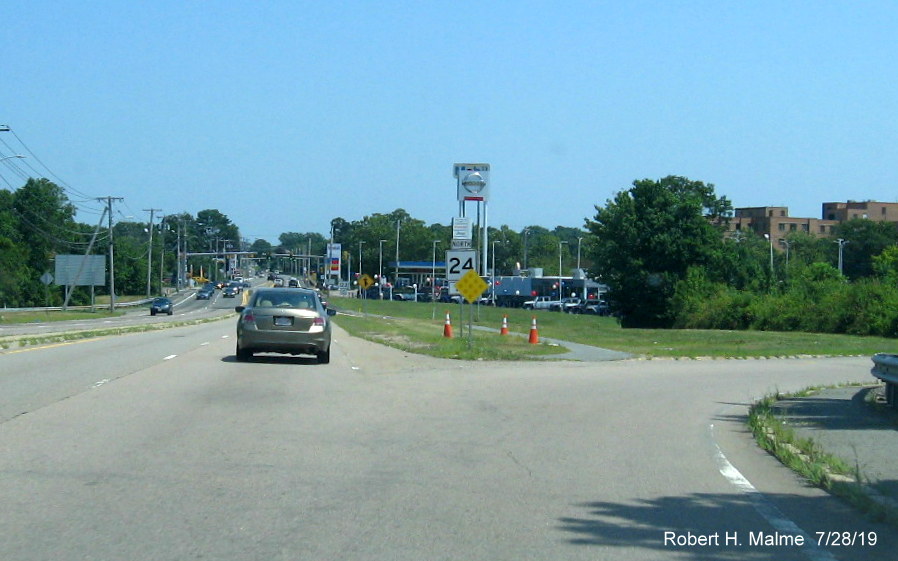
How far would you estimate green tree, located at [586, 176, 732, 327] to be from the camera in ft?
217

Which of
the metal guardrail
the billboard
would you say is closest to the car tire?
the metal guardrail

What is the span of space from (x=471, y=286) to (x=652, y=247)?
4033 cm

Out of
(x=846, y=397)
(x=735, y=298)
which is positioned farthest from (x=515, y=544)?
(x=735, y=298)

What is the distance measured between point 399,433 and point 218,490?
3771mm

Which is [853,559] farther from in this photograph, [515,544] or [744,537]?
[515,544]

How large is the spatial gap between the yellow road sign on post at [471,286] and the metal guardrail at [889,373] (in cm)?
1419

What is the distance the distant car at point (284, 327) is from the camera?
21234mm

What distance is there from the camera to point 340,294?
14588cm

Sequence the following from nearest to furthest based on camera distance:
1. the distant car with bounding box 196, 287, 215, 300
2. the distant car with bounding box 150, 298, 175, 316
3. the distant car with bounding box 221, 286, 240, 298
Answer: the distant car with bounding box 150, 298, 175, 316 < the distant car with bounding box 196, 287, 215, 300 < the distant car with bounding box 221, 286, 240, 298

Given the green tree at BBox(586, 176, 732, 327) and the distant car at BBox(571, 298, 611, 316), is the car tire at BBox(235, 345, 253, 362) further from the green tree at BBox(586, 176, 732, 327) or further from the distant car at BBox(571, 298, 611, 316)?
the distant car at BBox(571, 298, 611, 316)

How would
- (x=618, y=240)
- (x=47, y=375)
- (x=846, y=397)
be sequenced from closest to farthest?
1. (x=846, y=397)
2. (x=47, y=375)
3. (x=618, y=240)

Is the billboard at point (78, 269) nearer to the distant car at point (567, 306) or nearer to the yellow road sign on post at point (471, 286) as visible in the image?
the distant car at point (567, 306)

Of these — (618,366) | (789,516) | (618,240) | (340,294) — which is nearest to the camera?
(789,516)

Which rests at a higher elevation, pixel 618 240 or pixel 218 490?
pixel 618 240
